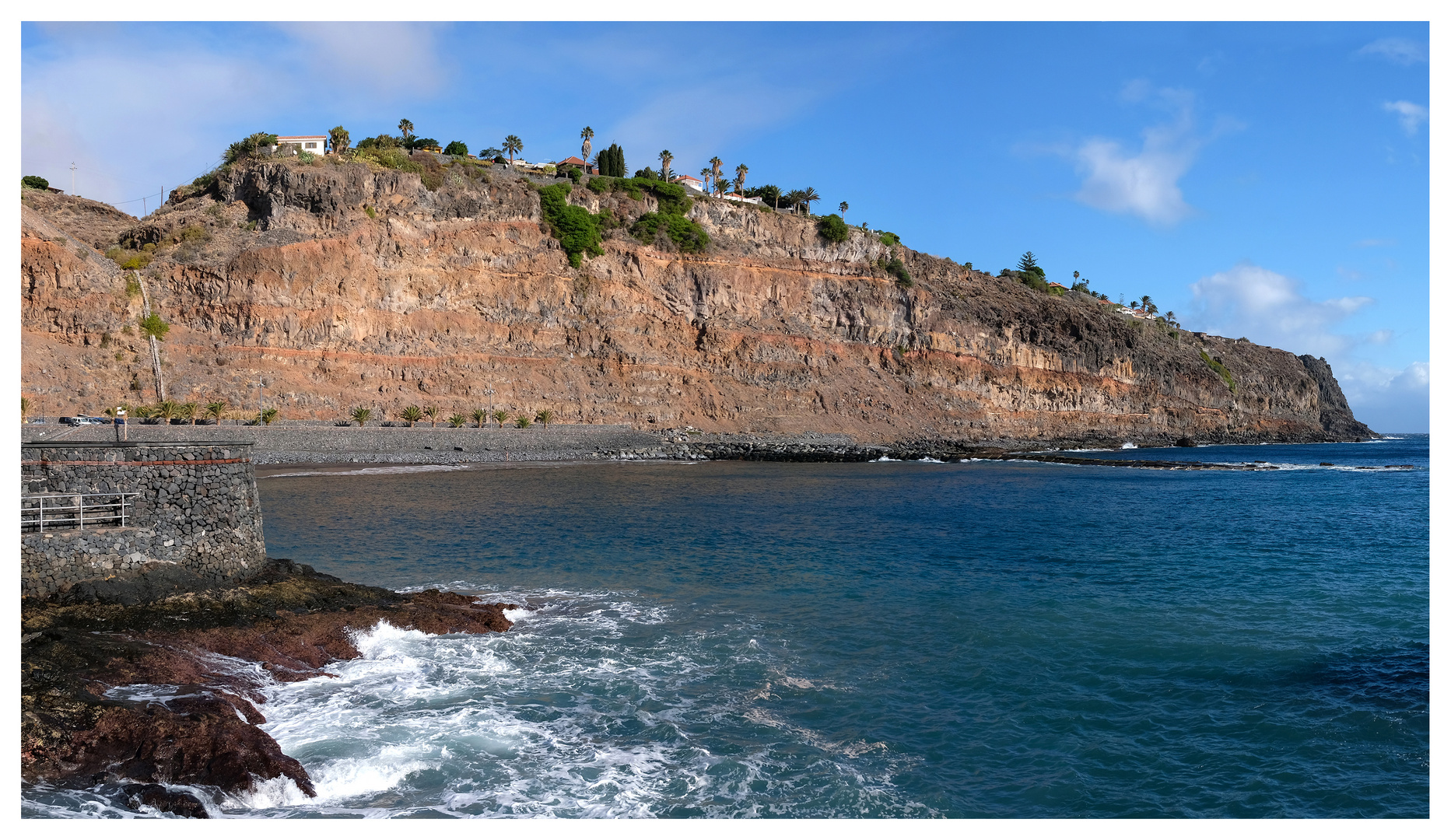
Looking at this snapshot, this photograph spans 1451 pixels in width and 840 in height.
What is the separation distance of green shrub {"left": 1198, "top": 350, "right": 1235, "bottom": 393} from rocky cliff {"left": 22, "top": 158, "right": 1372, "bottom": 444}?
15342 mm

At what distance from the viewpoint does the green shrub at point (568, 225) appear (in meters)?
74.2

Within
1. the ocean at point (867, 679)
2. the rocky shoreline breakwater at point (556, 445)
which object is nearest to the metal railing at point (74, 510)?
the ocean at point (867, 679)

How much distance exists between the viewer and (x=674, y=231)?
80.4 meters

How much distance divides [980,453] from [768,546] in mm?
53644

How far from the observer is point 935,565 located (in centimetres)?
2133

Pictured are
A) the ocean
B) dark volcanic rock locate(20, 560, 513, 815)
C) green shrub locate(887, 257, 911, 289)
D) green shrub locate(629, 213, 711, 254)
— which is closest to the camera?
dark volcanic rock locate(20, 560, 513, 815)

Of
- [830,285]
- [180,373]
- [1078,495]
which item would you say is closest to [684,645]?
[1078,495]

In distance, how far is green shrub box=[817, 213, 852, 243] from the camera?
88125 mm

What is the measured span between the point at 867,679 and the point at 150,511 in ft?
42.1

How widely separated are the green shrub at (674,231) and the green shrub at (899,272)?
75.3 feet

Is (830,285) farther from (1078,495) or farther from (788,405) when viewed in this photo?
(1078,495)

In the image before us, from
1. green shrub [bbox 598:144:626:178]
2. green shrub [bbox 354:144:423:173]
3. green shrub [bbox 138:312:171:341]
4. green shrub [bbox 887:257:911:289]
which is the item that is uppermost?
green shrub [bbox 598:144:626:178]

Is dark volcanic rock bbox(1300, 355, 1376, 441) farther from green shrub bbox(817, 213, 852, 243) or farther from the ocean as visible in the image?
the ocean

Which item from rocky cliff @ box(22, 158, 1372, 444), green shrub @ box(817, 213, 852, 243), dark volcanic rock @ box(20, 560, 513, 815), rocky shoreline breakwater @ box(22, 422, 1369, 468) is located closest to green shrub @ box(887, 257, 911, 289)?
rocky cliff @ box(22, 158, 1372, 444)
